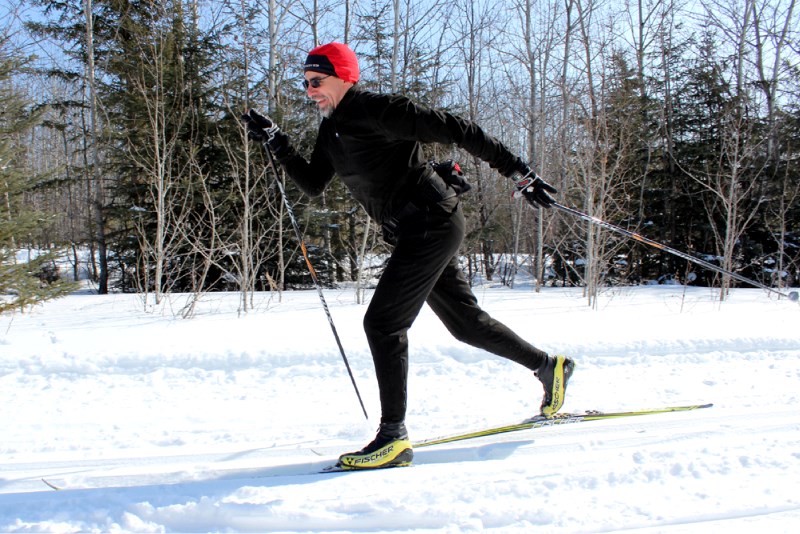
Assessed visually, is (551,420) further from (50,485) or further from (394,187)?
(50,485)

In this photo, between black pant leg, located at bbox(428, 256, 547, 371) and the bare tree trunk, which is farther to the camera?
the bare tree trunk

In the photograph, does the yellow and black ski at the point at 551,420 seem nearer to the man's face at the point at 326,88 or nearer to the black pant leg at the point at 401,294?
the black pant leg at the point at 401,294

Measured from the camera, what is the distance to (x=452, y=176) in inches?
99.3

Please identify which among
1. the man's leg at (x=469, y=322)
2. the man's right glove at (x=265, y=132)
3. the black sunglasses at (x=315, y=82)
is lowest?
the man's leg at (x=469, y=322)

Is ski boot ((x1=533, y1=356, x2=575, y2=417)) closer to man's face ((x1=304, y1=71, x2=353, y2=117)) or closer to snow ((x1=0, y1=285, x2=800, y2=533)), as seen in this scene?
snow ((x1=0, y1=285, x2=800, y2=533))

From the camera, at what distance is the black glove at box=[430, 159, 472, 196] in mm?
2521

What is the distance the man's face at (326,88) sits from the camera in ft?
7.62

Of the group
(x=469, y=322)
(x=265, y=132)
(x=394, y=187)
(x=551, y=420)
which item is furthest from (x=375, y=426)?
(x=265, y=132)

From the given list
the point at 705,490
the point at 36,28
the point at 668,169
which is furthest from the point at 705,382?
the point at 36,28

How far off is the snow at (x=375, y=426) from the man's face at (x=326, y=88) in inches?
62.5

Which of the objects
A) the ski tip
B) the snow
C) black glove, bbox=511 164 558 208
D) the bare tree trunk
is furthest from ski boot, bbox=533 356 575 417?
the bare tree trunk

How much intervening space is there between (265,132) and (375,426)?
1685 mm

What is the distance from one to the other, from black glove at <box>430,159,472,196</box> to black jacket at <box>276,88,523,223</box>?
7 centimetres

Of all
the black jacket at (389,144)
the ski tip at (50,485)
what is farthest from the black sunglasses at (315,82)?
the ski tip at (50,485)
